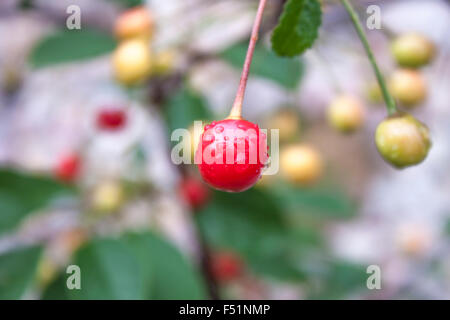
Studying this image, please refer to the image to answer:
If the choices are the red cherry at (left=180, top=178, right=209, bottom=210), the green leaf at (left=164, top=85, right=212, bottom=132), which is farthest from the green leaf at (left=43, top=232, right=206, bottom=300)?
the green leaf at (left=164, top=85, right=212, bottom=132)

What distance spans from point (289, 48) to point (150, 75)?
1.92ft

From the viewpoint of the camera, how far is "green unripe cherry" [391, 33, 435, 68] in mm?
944

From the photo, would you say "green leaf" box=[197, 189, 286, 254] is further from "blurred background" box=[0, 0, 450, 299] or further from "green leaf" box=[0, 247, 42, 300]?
"green leaf" box=[0, 247, 42, 300]

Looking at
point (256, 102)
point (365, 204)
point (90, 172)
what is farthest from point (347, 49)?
point (365, 204)

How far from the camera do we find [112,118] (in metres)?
1.46

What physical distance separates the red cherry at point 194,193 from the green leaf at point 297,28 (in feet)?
2.32

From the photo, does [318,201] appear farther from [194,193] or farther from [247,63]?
[247,63]

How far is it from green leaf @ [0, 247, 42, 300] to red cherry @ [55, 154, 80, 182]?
0.61m

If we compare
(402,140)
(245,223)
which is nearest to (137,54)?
(245,223)

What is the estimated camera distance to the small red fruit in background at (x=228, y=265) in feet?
6.02

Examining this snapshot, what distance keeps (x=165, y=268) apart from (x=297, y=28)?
0.71 m

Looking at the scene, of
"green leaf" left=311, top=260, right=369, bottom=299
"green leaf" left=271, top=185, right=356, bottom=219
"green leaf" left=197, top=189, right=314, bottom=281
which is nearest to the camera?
"green leaf" left=197, top=189, right=314, bottom=281
